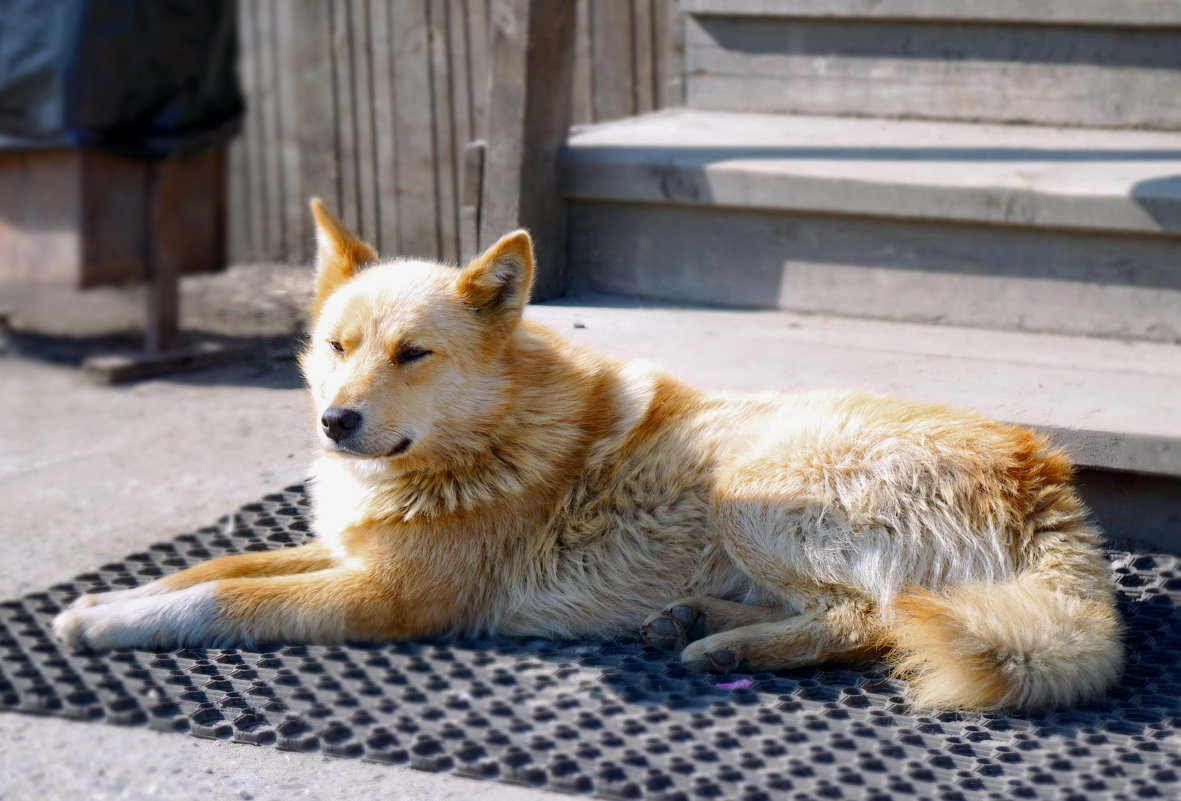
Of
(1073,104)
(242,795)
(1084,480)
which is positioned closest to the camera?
(242,795)

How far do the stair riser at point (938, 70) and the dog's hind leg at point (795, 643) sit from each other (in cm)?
275

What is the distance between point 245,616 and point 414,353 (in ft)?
2.38

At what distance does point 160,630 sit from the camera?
3.07 metres

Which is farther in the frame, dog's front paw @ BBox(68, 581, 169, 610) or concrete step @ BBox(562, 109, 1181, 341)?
concrete step @ BBox(562, 109, 1181, 341)

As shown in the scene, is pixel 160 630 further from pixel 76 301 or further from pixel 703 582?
pixel 76 301

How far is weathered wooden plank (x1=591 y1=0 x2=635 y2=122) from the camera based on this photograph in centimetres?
618

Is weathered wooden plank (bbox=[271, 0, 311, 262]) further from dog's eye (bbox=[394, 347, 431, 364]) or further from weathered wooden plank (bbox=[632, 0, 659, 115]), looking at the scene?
dog's eye (bbox=[394, 347, 431, 364])

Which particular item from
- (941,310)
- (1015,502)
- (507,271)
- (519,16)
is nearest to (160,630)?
(507,271)

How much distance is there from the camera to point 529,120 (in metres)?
4.41

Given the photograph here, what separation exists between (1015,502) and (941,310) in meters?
1.45

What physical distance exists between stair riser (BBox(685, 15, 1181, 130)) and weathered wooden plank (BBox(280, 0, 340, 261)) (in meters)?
2.48

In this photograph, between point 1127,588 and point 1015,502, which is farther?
point 1127,588

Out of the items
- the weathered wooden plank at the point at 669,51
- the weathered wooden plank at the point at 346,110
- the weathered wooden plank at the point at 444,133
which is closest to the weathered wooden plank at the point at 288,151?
the weathered wooden plank at the point at 346,110

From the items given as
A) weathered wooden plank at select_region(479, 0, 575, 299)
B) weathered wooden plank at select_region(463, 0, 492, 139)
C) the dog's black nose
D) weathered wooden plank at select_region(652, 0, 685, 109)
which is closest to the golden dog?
the dog's black nose
